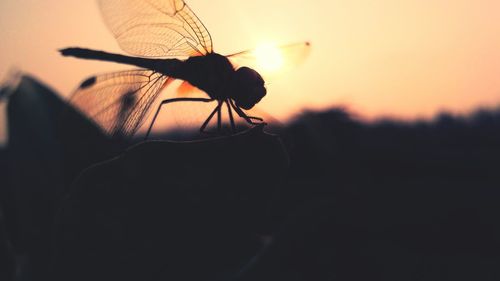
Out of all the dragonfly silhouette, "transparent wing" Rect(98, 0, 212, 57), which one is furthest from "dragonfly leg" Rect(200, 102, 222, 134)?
"transparent wing" Rect(98, 0, 212, 57)

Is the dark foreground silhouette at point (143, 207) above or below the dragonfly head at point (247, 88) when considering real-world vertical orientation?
below

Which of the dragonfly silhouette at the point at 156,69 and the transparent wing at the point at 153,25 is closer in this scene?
the dragonfly silhouette at the point at 156,69

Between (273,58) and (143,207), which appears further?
(273,58)

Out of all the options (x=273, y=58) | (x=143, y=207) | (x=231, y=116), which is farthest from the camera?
(x=273, y=58)

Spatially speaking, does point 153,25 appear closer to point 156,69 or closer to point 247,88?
point 156,69

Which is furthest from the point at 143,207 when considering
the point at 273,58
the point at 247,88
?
the point at 273,58

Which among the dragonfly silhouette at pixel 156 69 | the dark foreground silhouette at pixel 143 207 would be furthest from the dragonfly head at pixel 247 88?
the dark foreground silhouette at pixel 143 207

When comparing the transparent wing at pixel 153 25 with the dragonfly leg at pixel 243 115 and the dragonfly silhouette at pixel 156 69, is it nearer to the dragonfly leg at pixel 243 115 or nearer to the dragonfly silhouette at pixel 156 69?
the dragonfly silhouette at pixel 156 69

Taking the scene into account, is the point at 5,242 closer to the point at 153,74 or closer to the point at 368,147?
the point at 153,74
